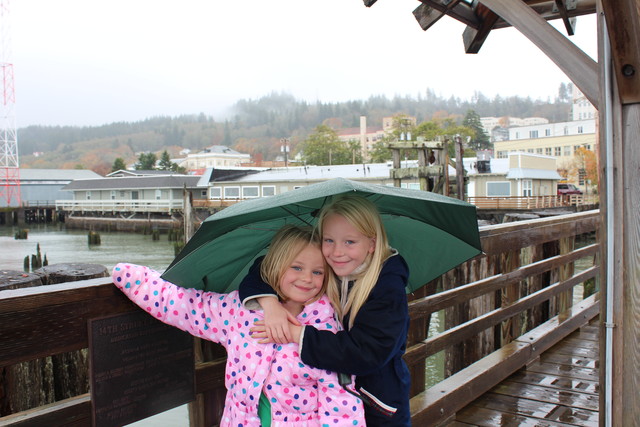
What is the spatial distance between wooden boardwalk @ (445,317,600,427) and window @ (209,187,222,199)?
41.1 metres

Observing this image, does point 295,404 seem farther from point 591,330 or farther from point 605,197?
point 591,330

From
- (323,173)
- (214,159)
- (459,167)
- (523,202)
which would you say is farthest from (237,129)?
(459,167)

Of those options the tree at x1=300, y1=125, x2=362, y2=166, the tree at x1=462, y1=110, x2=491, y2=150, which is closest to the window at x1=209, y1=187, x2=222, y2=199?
the tree at x1=300, y1=125, x2=362, y2=166

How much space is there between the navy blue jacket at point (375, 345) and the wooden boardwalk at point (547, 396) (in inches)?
57.5

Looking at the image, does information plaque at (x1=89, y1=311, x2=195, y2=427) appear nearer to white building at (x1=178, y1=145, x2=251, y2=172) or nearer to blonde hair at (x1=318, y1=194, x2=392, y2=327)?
blonde hair at (x1=318, y1=194, x2=392, y2=327)

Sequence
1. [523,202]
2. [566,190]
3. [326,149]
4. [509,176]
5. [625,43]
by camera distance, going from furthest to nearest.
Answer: [326,149], [566,190], [509,176], [523,202], [625,43]

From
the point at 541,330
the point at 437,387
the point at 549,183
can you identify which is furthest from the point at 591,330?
the point at 549,183

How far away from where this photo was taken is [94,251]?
98.6 feet

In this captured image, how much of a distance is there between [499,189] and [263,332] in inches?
1428

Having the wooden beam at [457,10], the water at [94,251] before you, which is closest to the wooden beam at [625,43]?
→ the wooden beam at [457,10]

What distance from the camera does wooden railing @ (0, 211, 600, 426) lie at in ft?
5.00

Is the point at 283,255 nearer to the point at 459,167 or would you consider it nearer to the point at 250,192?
the point at 459,167

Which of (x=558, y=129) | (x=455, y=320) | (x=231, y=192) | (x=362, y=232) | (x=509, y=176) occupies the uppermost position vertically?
(x=558, y=129)

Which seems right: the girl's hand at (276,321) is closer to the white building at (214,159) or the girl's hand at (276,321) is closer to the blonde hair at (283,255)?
the blonde hair at (283,255)
